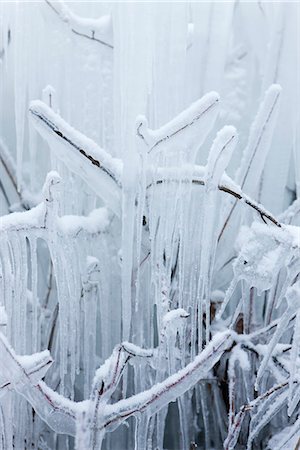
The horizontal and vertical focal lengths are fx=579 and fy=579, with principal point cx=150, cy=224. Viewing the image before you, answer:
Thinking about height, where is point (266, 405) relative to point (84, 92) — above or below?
below

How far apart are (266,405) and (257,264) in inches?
10.2

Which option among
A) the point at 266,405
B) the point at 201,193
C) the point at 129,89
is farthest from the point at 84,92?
the point at 266,405

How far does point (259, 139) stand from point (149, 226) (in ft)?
0.98

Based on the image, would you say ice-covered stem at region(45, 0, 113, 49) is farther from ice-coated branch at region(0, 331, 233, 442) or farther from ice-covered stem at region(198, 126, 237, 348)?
ice-coated branch at region(0, 331, 233, 442)

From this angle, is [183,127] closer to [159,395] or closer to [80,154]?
[80,154]

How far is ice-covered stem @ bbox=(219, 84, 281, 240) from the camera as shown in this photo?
114 centimetres

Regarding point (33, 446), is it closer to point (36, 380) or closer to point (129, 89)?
point (36, 380)

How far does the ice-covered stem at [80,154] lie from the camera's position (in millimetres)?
1059

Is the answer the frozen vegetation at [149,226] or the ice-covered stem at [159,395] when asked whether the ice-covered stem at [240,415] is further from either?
the ice-covered stem at [159,395]

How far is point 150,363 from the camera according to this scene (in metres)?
1.06

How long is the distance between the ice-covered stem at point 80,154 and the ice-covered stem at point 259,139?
270mm

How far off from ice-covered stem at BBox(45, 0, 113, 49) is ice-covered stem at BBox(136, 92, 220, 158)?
12.7 inches

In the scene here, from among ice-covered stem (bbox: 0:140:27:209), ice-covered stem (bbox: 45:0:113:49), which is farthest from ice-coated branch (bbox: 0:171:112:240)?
ice-covered stem (bbox: 45:0:113:49)

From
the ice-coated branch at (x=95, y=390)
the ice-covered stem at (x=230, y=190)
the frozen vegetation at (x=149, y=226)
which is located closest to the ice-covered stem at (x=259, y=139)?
the frozen vegetation at (x=149, y=226)
